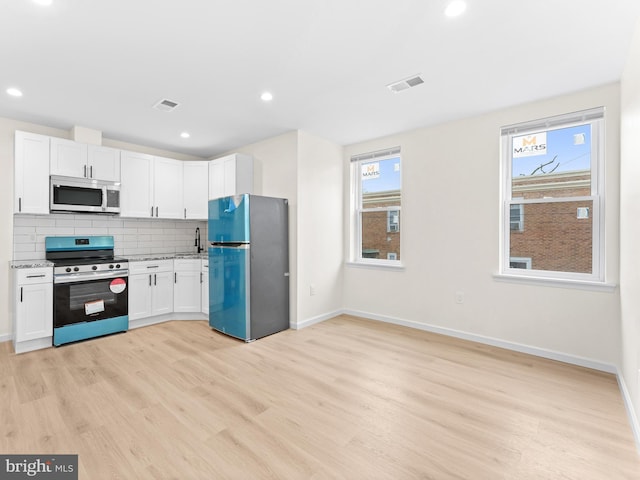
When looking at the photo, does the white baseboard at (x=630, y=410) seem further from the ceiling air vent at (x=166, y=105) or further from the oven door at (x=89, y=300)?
the oven door at (x=89, y=300)

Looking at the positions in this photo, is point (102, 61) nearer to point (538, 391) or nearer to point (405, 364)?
point (405, 364)

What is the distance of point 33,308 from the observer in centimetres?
329

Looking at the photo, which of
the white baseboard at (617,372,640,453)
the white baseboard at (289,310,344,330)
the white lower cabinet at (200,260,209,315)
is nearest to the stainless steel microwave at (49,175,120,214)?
the white lower cabinet at (200,260,209,315)

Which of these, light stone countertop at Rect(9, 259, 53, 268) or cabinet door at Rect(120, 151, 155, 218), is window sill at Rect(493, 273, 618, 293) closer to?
cabinet door at Rect(120, 151, 155, 218)

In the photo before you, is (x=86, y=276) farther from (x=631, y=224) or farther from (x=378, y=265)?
(x=631, y=224)

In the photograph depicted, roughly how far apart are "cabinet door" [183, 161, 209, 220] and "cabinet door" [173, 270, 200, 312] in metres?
0.92

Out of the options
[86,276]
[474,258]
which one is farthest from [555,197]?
[86,276]

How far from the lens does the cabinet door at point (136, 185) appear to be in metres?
4.15

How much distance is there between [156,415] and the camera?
2.11m

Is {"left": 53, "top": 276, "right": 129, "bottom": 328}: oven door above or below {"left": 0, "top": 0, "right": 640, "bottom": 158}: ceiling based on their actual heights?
below

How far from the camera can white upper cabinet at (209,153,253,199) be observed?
4.33 m

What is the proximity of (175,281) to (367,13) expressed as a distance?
13.0ft

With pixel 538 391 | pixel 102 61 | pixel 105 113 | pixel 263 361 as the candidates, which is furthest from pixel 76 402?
pixel 538 391

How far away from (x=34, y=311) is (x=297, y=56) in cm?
373
